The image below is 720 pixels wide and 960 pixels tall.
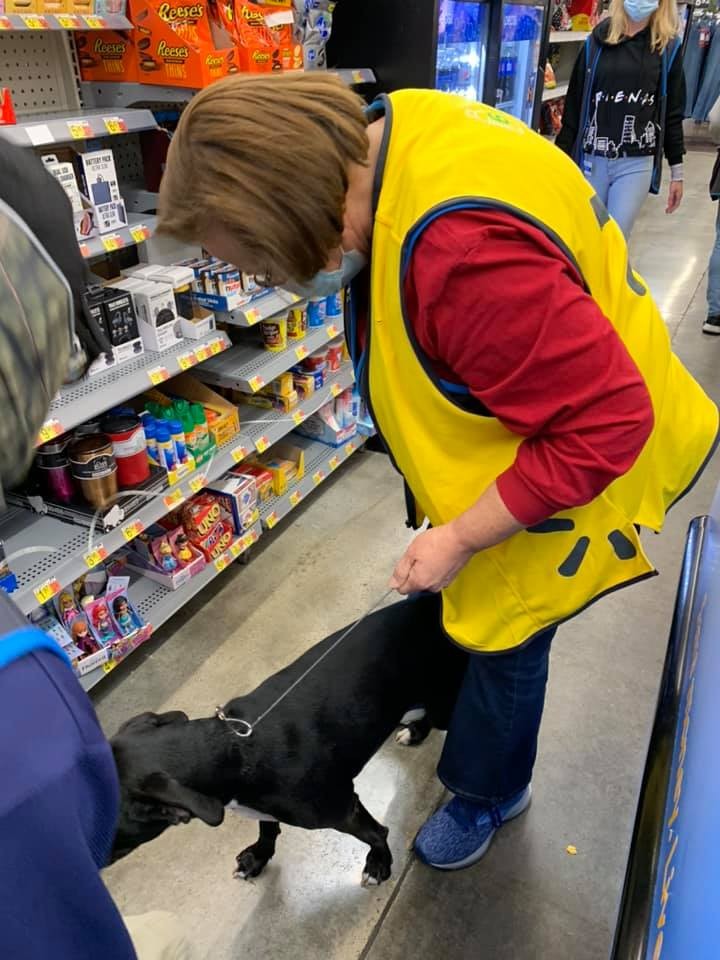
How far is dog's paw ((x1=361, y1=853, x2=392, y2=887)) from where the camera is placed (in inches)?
69.4

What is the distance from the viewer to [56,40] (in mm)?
2154

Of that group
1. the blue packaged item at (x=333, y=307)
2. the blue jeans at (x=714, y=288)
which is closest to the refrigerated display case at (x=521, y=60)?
the blue jeans at (x=714, y=288)

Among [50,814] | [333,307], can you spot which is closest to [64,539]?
[333,307]

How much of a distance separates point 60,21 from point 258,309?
1.00m

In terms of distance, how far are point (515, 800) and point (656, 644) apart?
87cm

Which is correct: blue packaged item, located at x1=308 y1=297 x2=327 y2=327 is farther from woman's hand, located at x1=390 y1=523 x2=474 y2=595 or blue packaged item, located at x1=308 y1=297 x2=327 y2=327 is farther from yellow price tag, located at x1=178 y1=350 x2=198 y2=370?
woman's hand, located at x1=390 y1=523 x2=474 y2=595

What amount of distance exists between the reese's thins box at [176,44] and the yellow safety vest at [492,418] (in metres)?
1.18

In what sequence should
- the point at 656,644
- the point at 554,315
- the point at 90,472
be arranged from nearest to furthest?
the point at 554,315 → the point at 90,472 → the point at 656,644

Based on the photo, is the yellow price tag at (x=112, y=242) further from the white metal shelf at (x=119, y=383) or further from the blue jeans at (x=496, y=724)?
the blue jeans at (x=496, y=724)

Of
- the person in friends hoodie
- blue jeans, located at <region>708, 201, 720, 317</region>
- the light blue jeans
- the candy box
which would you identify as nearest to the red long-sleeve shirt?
the candy box

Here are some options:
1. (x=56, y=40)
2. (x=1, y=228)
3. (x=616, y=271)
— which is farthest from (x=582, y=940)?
(x=56, y=40)

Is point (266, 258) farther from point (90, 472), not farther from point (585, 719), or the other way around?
point (585, 719)

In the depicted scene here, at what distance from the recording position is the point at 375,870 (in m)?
1.77

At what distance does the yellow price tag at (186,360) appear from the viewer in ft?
7.30
